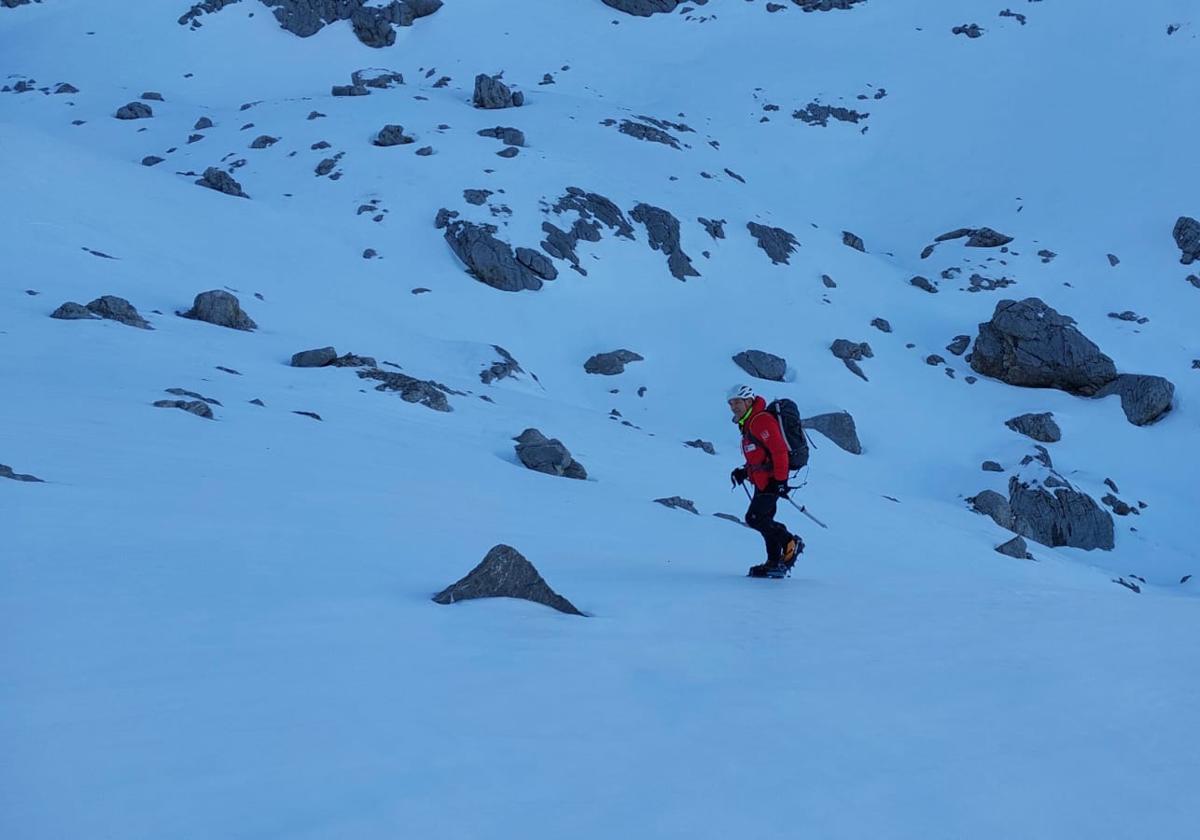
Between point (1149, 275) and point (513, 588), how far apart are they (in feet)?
133

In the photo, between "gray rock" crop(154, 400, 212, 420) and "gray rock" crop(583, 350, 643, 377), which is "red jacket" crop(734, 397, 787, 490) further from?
"gray rock" crop(583, 350, 643, 377)

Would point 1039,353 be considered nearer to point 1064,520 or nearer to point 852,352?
point 852,352

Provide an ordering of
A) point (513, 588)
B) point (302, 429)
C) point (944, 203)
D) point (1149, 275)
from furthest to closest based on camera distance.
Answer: point (944, 203)
point (1149, 275)
point (302, 429)
point (513, 588)

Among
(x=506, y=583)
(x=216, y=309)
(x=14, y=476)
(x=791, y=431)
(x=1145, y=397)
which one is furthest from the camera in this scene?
(x=1145, y=397)

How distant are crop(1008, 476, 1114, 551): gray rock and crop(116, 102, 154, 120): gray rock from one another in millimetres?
42074

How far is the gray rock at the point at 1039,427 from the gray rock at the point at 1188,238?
43.5 ft

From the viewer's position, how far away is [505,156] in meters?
38.8

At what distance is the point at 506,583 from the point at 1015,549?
16.8 meters

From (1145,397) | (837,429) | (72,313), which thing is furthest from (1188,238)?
(72,313)

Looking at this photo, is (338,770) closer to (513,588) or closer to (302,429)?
(513,588)

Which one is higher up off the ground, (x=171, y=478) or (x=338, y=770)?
(x=338, y=770)

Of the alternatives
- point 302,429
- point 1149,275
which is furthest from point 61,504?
point 1149,275

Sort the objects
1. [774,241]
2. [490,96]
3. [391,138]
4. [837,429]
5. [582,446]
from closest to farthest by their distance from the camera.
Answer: [582,446]
[837,429]
[391,138]
[774,241]
[490,96]

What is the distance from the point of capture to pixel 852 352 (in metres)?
34.2
